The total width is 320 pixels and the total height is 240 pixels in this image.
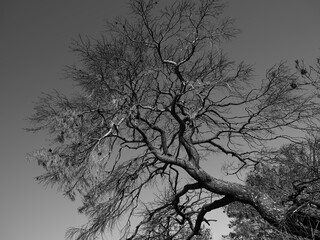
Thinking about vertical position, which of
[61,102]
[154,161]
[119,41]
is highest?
[119,41]

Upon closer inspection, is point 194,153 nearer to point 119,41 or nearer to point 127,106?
point 127,106

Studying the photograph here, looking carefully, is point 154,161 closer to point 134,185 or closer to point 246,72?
point 134,185

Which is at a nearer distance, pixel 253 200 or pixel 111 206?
pixel 253 200

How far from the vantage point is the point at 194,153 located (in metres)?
5.69

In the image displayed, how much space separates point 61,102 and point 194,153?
3.18 metres

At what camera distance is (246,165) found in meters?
6.28

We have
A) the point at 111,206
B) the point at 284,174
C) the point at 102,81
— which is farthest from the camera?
the point at 102,81

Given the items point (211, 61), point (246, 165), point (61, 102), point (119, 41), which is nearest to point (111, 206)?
point (61, 102)

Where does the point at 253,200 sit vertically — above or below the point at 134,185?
below

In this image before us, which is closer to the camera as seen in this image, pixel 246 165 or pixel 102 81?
pixel 102 81

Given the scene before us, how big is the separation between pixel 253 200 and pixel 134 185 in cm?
274

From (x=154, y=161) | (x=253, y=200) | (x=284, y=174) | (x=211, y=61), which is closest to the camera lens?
(x=253, y=200)

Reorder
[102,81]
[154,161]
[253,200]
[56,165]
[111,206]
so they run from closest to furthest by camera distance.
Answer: [56,165] → [253,200] → [111,206] → [102,81] → [154,161]

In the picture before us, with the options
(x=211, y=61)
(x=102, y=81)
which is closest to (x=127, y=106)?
(x=102, y=81)
